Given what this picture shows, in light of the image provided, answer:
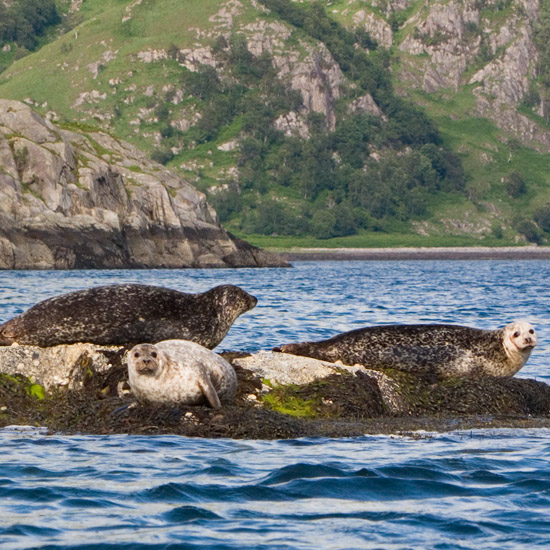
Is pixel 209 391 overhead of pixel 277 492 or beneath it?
overhead

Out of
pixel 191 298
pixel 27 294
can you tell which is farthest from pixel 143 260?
pixel 191 298

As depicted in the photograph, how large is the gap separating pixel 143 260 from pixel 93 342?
85.3 m

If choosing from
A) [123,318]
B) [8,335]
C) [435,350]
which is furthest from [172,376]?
[435,350]

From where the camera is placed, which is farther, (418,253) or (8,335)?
(418,253)

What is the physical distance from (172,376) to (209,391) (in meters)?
0.53

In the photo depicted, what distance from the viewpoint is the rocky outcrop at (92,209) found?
9112cm

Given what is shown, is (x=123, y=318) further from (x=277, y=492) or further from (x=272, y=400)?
(x=277, y=492)

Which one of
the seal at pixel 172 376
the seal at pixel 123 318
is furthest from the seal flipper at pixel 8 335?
the seal at pixel 172 376

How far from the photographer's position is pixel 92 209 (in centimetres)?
9900

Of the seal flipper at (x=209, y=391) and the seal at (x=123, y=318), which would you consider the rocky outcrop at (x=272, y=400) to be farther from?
the seal at (x=123, y=318)

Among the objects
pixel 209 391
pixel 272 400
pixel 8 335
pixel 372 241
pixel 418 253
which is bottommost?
pixel 418 253

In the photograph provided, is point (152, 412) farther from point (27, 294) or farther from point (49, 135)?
point (49, 135)

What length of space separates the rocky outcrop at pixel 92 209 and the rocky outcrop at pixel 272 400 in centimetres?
7488

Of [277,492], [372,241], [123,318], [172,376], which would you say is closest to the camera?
[277,492]
